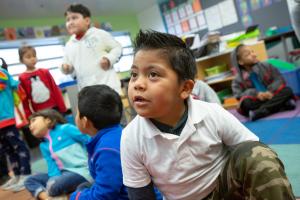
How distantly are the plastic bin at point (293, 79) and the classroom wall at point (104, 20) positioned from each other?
9.73ft

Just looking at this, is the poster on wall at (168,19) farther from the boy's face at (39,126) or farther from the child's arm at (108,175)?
the child's arm at (108,175)

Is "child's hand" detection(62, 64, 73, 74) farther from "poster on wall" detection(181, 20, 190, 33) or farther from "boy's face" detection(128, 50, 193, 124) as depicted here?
"poster on wall" detection(181, 20, 190, 33)

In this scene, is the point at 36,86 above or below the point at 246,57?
above

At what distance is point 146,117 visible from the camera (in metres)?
0.66

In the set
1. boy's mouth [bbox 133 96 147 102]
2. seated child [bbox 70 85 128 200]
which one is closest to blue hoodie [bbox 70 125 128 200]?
seated child [bbox 70 85 128 200]

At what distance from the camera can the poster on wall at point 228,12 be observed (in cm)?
486

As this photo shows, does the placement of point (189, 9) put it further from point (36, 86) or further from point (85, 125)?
point (85, 125)

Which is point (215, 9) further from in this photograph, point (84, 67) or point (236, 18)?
point (84, 67)

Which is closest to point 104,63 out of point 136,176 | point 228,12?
point 136,176

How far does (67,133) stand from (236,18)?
4.22 meters

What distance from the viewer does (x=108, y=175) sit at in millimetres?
804

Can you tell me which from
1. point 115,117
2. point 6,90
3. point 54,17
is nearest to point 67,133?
point 115,117

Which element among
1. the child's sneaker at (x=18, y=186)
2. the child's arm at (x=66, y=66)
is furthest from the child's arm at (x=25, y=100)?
the child's sneaker at (x=18, y=186)

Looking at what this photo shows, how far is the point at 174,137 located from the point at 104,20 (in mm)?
5278
